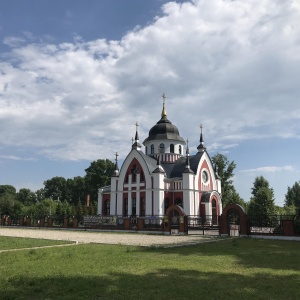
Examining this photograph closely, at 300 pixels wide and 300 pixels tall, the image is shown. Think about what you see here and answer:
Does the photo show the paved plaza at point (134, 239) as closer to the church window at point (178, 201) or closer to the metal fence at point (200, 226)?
the metal fence at point (200, 226)

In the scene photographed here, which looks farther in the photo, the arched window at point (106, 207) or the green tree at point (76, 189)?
the green tree at point (76, 189)

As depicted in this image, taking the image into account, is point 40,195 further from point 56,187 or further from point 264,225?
point 264,225

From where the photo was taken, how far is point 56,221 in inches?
1544

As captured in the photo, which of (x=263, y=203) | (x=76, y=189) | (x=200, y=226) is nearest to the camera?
(x=200, y=226)

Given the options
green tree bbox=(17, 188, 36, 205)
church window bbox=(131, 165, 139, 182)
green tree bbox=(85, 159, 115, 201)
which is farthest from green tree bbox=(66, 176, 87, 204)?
church window bbox=(131, 165, 139, 182)

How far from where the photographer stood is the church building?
39.7 meters

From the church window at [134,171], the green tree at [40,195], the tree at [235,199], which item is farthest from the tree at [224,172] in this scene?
the green tree at [40,195]

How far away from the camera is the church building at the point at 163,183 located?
130ft

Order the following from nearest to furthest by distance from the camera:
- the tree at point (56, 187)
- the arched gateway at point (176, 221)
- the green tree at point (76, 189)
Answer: the arched gateway at point (176, 221)
the green tree at point (76, 189)
the tree at point (56, 187)

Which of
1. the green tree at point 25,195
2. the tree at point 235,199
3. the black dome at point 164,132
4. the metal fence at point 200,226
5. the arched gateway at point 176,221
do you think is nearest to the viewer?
the arched gateway at point 176,221

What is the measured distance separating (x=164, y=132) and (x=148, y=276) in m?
38.7

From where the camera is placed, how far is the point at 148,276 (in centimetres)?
886

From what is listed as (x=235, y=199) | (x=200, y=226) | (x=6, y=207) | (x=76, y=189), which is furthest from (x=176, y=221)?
(x=76, y=189)

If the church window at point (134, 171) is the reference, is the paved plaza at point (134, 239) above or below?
below
